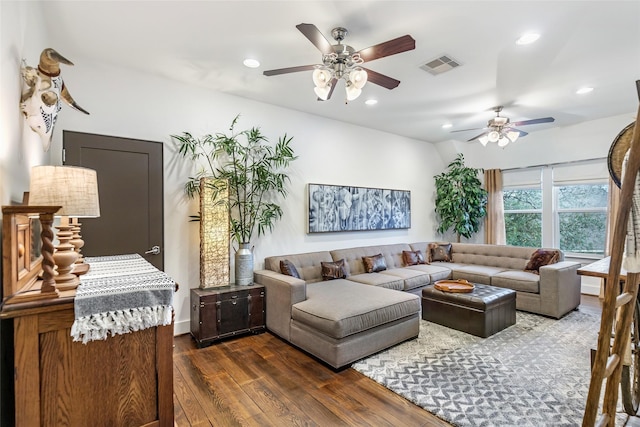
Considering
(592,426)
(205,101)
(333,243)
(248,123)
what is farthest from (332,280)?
(592,426)

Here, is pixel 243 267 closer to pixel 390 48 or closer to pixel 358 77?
pixel 358 77

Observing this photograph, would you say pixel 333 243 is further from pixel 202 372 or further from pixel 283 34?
pixel 283 34

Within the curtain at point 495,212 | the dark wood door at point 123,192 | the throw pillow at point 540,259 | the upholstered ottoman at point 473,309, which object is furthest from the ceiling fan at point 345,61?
the curtain at point 495,212

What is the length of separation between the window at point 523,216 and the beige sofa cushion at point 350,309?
4.01m

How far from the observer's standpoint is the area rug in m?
2.09

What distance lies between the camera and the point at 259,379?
256 centimetres

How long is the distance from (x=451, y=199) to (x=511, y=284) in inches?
87.1

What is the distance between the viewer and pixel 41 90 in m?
1.83

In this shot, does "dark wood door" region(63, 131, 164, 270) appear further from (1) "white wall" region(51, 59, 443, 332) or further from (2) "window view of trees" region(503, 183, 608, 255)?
(2) "window view of trees" region(503, 183, 608, 255)

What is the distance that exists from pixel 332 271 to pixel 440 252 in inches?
100.0

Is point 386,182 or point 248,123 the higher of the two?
point 248,123

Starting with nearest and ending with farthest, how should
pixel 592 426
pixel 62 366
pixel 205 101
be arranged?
pixel 592 426 → pixel 62 366 → pixel 205 101

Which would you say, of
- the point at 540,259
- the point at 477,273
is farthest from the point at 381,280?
the point at 540,259

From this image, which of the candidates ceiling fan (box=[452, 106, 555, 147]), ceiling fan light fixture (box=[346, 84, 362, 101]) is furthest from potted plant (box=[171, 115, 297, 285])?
ceiling fan (box=[452, 106, 555, 147])
